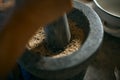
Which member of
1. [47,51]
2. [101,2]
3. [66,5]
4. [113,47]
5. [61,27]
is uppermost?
[66,5]

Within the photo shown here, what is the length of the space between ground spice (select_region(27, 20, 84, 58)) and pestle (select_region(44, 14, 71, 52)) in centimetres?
3

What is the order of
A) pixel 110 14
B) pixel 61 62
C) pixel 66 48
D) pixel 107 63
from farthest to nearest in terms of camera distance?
pixel 107 63 < pixel 110 14 < pixel 66 48 < pixel 61 62

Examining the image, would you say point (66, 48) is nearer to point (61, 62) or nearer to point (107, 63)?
point (61, 62)

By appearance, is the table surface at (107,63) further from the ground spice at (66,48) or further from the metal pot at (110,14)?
the ground spice at (66,48)

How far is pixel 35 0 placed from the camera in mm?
643

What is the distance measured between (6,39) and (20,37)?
0.04m

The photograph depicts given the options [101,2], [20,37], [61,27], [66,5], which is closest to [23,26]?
[20,37]

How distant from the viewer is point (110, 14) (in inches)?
58.1

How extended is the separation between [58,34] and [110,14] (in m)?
0.52

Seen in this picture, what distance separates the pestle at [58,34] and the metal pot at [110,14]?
0.44 metres

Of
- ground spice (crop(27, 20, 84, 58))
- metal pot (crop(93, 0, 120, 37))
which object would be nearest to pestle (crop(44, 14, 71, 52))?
ground spice (crop(27, 20, 84, 58))

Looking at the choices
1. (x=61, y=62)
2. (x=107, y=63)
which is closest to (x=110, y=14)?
(x=107, y=63)

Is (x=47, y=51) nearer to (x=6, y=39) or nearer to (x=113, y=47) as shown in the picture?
(x=6, y=39)

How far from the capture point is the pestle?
1.04 meters
